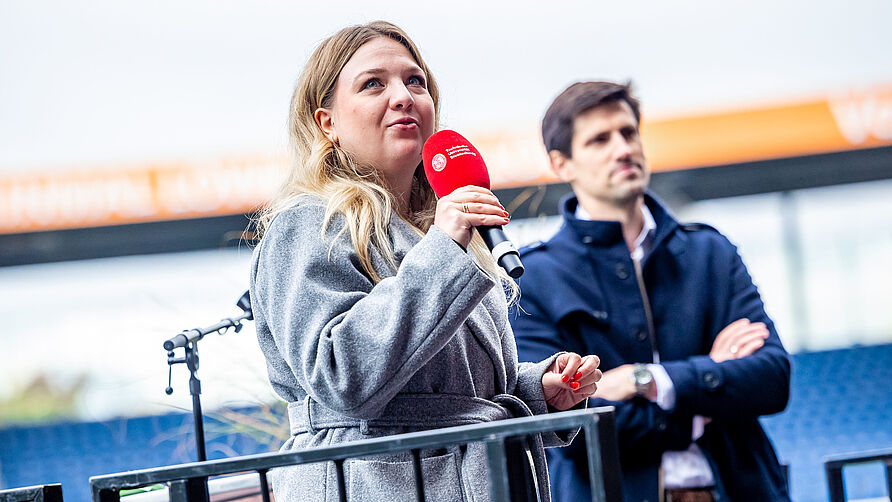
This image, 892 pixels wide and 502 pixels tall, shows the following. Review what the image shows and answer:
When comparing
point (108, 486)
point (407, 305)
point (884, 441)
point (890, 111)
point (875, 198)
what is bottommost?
point (884, 441)

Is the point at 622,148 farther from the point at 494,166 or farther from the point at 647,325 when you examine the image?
the point at 494,166

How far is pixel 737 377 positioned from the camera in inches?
73.1

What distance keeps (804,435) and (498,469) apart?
3536mm

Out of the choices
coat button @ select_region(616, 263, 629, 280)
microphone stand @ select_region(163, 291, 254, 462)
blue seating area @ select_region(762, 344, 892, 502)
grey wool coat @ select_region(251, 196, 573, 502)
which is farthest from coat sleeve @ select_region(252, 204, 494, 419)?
blue seating area @ select_region(762, 344, 892, 502)

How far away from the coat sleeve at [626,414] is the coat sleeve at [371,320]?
82 centimetres

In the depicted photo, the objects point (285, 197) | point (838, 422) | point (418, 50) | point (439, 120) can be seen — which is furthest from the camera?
point (838, 422)

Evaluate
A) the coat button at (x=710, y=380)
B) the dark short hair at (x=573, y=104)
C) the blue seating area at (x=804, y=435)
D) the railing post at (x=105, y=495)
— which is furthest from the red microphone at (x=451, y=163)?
the blue seating area at (x=804, y=435)

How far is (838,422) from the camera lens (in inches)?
155

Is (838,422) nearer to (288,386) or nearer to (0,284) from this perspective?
(288,386)

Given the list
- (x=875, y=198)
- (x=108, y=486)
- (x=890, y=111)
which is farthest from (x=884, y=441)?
(x=108, y=486)

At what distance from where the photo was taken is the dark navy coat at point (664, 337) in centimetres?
181

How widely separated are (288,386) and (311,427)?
8cm

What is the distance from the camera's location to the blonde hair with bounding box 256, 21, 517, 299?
3.70 ft

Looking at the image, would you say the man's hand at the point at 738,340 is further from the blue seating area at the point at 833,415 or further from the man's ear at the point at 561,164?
the blue seating area at the point at 833,415
